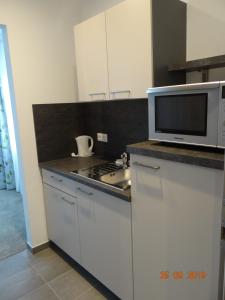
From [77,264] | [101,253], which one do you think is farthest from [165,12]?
[77,264]

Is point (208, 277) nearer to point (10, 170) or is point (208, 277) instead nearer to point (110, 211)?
point (110, 211)

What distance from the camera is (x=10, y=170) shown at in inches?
158

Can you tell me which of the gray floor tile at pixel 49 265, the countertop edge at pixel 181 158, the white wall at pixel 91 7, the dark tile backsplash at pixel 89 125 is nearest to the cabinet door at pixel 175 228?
the countertop edge at pixel 181 158

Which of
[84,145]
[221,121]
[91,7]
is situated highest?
[91,7]

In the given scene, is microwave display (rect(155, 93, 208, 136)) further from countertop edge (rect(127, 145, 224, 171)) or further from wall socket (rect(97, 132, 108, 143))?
wall socket (rect(97, 132, 108, 143))

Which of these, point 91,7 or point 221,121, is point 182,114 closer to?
point 221,121

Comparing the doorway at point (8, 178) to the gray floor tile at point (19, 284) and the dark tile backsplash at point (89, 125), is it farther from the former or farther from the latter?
the dark tile backsplash at point (89, 125)

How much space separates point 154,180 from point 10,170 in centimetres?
337

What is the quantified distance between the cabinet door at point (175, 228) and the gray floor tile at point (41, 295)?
2.55ft

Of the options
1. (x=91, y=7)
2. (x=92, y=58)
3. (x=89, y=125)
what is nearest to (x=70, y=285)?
(x=89, y=125)

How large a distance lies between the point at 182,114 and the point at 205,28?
69 centimetres

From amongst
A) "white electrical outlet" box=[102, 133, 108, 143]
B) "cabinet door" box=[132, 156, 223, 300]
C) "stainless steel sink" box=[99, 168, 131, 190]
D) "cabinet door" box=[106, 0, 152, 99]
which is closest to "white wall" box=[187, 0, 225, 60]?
"cabinet door" box=[106, 0, 152, 99]

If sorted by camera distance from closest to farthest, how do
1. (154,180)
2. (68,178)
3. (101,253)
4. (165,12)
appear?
(154,180), (165,12), (101,253), (68,178)

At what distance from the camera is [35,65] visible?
215 cm
